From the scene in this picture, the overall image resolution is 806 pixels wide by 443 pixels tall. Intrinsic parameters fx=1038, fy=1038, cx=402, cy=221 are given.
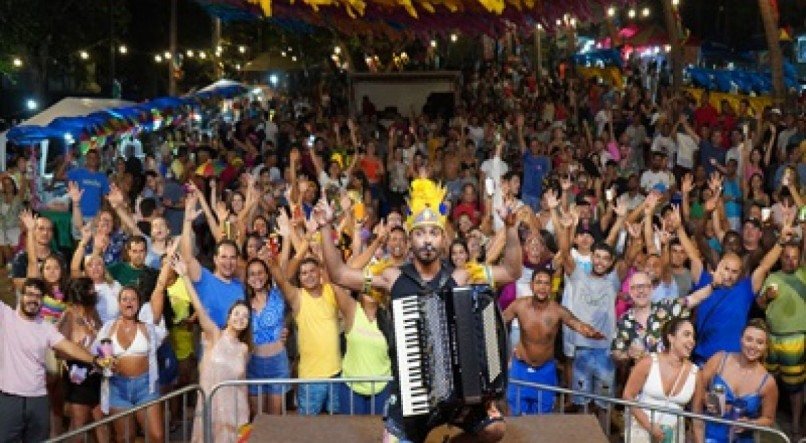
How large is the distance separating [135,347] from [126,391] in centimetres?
31

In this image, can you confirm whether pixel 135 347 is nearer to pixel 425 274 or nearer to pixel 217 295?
pixel 217 295

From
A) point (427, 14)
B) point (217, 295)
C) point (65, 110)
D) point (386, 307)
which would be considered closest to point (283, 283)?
point (217, 295)

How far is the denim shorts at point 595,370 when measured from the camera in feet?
26.9

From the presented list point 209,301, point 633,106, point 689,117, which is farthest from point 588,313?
point 633,106

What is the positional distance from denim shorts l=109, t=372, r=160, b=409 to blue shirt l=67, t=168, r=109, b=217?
5.78 metres

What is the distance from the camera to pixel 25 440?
700 cm

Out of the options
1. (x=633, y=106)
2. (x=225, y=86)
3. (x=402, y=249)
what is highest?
(x=225, y=86)

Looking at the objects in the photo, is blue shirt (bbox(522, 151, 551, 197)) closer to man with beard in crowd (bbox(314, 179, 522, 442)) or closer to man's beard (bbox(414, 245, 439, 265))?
man with beard in crowd (bbox(314, 179, 522, 442))

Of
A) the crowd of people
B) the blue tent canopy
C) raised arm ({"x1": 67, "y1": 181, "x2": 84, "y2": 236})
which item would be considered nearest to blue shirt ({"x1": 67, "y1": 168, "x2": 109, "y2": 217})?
the crowd of people

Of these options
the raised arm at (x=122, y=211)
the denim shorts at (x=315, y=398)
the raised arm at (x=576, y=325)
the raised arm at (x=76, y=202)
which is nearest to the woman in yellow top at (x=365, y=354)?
the denim shorts at (x=315, y=398)

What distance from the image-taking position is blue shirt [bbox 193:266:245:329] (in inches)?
299

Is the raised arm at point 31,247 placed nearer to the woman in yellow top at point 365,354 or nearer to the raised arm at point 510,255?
the woman in yellow top at point 365,354

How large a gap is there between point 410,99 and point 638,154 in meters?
8.23

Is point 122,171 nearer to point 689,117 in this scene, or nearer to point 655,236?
point 655,236
